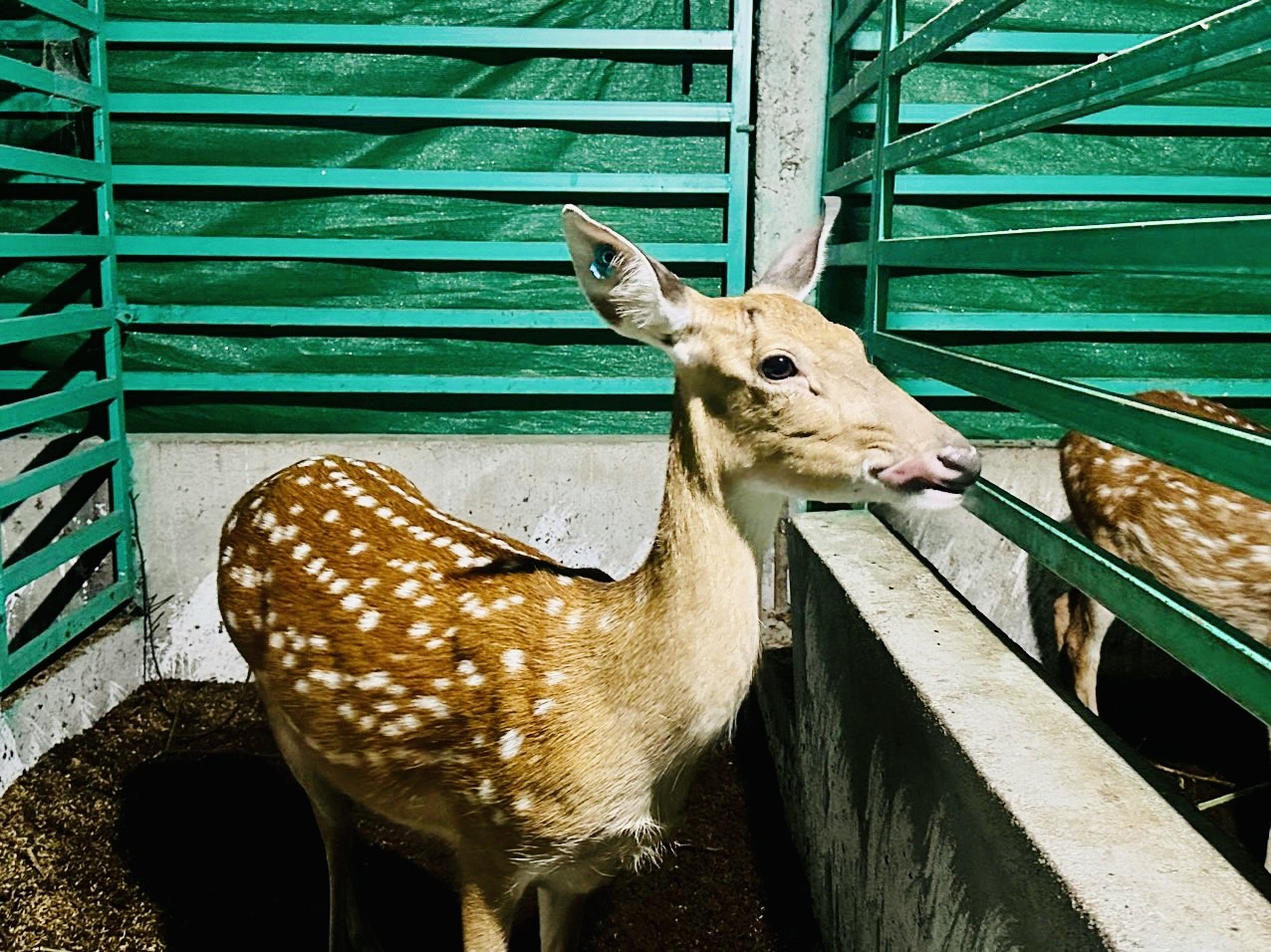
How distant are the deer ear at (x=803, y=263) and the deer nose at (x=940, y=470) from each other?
2.72 ft

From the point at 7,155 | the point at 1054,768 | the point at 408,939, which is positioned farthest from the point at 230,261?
the point at 1054,768

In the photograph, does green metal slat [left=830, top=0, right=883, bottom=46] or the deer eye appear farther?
green metal slat [left=830, top=0, right=883, bottom=46]

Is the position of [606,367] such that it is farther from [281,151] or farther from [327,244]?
[281,151]

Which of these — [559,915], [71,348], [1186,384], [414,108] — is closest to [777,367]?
[559,915]

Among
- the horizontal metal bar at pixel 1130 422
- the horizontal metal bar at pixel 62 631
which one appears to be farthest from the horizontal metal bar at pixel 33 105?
the horizontal metal bar at pixel 1130 422

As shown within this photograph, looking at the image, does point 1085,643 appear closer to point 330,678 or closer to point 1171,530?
point 1171,530

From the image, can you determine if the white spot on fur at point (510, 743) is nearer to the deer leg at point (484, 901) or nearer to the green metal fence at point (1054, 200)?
the deer leg at point (484, 901)

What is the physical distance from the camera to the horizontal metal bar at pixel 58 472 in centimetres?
373

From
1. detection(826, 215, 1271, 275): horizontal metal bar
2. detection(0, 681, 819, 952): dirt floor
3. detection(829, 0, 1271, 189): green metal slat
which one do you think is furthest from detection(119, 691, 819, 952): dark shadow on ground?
detection(829, 0, 1271, 189): green metal slat

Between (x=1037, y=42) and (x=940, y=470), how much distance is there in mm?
→ 2995

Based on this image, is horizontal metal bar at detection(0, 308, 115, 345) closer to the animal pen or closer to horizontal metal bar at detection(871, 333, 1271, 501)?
the animal pen

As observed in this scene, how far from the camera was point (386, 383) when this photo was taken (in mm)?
4582

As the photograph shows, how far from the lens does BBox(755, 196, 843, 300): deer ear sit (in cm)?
277

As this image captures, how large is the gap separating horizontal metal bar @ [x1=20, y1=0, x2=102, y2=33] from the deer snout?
3311 mm
